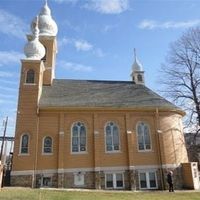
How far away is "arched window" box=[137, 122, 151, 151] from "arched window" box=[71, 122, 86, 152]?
18.7ft

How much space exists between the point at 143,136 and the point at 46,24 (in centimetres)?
1942

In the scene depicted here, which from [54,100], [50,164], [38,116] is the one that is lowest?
[50,164]

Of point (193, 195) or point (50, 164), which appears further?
point (50, 164)

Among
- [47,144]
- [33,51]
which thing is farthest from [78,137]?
[33,51]

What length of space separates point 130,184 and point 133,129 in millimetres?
5453

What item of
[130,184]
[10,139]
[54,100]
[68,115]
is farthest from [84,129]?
[10,139]

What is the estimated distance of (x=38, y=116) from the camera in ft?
83.8

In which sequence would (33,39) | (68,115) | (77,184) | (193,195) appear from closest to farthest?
(193,195) → (77,184) → (68,115) → (33,39)

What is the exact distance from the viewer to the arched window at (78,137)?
83.5 feet

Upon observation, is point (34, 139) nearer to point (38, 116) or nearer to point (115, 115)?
point (38, 116)

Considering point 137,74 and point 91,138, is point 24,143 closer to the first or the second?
point 91,138

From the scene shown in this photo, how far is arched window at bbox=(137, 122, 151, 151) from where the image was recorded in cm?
2648

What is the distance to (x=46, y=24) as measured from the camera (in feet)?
112

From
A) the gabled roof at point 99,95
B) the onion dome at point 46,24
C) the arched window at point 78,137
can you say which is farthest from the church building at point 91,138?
the onion dome at point 46,24
